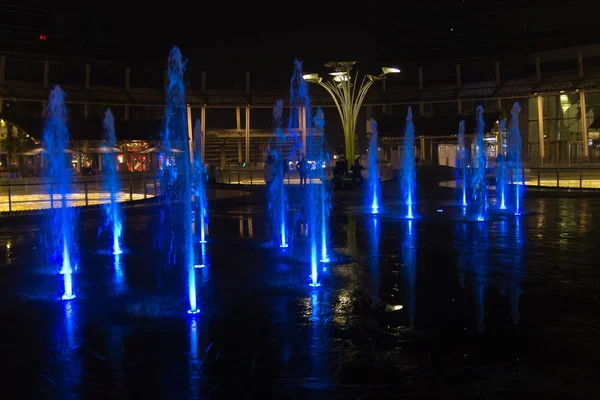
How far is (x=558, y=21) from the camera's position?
57156 millimetres

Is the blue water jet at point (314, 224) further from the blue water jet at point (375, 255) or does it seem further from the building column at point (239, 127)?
the building column at point (239, 127)

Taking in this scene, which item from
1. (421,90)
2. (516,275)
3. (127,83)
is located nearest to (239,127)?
(127,83)

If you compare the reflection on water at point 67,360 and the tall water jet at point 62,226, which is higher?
the tall water jet at point 62,226

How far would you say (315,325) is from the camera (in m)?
6.44

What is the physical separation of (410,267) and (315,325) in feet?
11.5

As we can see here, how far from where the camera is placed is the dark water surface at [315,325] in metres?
4.83

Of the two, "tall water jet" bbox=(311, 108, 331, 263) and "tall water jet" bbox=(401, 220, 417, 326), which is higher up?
"tall water jet" bbox=(311, 108, 331, 263)

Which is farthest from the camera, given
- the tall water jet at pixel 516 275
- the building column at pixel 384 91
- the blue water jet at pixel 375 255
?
the building column at pixel 384 91

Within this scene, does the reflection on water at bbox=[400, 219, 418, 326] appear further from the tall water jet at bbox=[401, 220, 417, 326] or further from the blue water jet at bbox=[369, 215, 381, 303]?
Answer: the blue water jet at bbox=[369, 215, 381, 303]

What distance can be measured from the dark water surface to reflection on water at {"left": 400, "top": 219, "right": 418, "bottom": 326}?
33 mm

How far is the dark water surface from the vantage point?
4832mm

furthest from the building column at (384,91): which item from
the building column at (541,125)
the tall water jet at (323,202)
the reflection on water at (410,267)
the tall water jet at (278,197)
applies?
the reflection on water at (410,267)

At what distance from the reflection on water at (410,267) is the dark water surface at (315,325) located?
0.11 ft

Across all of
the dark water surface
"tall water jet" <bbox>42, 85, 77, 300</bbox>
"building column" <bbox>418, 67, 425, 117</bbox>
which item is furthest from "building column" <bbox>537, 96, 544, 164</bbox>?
the dark water surface
